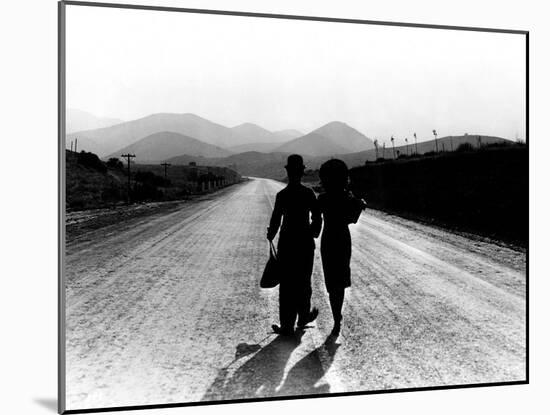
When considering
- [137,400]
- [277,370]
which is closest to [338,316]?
[277,370]

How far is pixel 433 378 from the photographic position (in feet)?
16.2

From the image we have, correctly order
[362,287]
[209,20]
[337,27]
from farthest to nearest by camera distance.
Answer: [362,287] → [337,27] → [209,20]

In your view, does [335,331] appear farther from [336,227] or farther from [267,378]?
[336,227]

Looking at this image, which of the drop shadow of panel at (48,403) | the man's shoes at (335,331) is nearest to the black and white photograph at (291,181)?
the man's shoes at (335,331)

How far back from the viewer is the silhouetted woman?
16.7ft

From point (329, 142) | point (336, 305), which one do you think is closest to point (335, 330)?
point (336, 305)

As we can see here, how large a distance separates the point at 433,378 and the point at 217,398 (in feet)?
7.21

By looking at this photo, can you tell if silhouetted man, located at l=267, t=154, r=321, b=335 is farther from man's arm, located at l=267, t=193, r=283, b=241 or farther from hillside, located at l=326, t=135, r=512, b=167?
hillside, located at l=326, t=135, r=512, b=167

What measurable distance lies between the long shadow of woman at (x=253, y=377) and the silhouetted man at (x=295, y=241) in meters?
0.45

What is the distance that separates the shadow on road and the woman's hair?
1.71 meters

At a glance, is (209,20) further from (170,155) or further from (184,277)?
(184,277)

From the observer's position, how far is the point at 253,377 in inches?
179

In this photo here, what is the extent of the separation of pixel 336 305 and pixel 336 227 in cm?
84

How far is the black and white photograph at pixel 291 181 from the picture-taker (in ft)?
15.3
